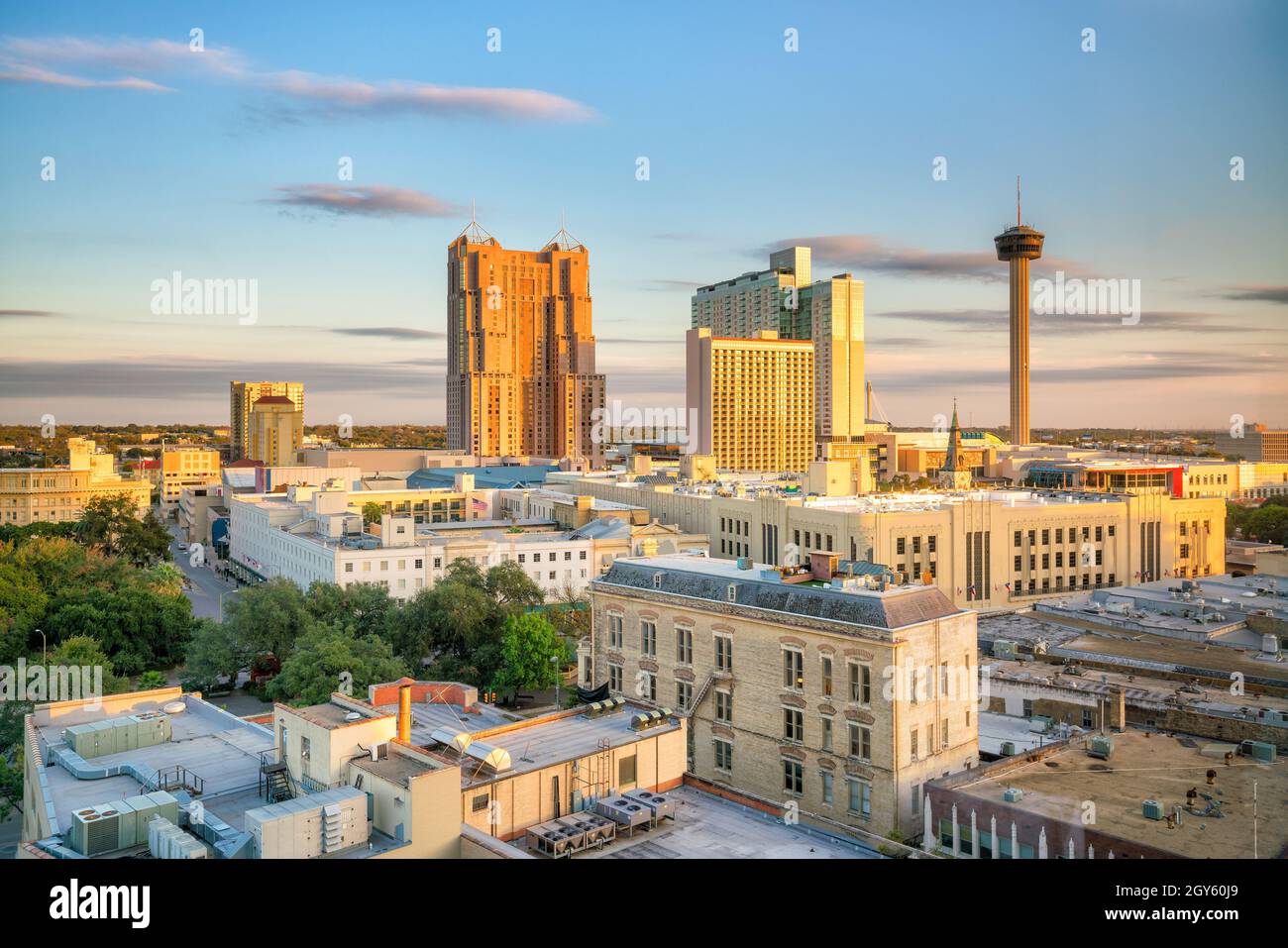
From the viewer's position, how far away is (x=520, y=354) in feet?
445

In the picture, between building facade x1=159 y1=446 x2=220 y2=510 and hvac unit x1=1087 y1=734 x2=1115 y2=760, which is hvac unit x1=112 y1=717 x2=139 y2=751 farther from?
building facade x1=159 y1=446 x2=220 y2=510

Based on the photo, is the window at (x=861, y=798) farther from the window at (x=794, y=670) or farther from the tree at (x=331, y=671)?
the tree at (x=331, y=671)

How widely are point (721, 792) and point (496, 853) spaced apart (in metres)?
6.92

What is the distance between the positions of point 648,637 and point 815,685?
5088 mm

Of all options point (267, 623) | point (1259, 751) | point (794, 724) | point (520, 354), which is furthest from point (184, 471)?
point (1259, 751)

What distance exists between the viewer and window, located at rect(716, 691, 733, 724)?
71.5 ft

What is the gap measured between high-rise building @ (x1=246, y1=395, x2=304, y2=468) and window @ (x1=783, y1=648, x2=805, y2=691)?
10221 centimetres

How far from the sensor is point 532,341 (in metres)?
137

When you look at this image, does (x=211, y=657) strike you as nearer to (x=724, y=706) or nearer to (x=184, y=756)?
(x=184, y=756)

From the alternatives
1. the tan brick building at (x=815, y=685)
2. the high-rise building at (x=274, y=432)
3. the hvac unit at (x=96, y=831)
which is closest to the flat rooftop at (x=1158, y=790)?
the tan brick building at (x=815, y=685)

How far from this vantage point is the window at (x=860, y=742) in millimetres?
19094
